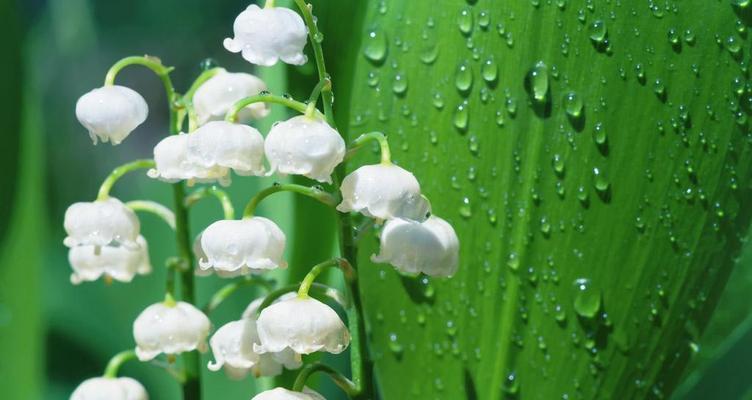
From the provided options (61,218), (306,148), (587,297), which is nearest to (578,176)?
(587,297)

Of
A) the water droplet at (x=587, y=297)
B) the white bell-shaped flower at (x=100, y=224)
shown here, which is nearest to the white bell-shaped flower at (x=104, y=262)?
the white bell-shaped flower at (x=100, y=224)

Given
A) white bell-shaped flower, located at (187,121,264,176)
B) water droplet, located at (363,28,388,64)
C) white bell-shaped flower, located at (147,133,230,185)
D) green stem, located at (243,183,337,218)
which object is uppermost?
water droplet, located at (363,28,388,64)

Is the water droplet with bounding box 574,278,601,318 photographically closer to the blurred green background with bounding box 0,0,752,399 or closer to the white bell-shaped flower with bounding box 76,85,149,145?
the blurred green background with bounding box 0,0,752,399

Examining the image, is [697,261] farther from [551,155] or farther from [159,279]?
[159,279]

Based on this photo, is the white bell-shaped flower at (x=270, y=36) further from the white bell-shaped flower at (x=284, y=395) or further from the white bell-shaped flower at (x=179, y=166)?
the white bell-shaped flower at (x=284, y=395)

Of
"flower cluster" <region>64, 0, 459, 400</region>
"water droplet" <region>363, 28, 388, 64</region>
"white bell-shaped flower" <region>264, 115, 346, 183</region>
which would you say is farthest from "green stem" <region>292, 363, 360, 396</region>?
"water droplet" <region>363, 28, 388, 64</region>

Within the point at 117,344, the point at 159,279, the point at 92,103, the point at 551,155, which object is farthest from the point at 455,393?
the point at 117,344

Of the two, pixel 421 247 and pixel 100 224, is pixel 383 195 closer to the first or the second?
pixel 421 247
